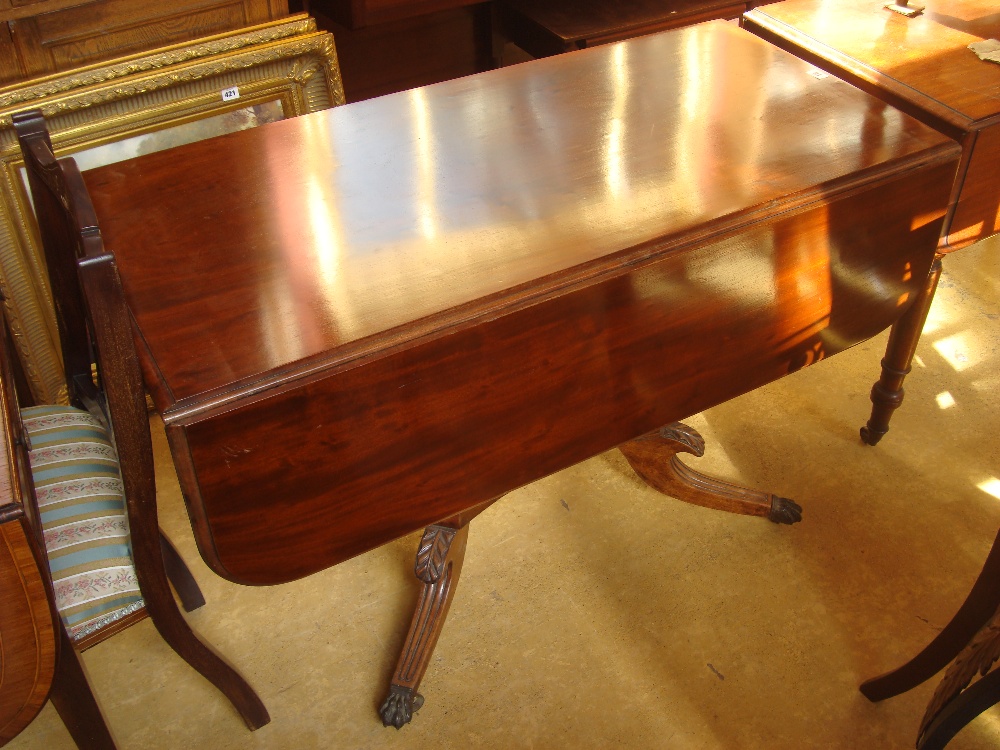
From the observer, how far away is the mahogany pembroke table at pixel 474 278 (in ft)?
3.83

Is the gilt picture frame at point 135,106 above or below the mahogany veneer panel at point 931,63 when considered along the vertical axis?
below

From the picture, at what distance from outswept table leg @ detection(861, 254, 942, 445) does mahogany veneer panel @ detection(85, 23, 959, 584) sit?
0.94 ft

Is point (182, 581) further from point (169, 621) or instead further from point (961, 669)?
point (961, 669)

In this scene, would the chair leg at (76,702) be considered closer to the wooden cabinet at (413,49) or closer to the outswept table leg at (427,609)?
the outswept table leg at (427,609)

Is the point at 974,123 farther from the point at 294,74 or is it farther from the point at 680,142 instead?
the point at 294,74

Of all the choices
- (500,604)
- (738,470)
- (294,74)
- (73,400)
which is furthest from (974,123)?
(73,400)

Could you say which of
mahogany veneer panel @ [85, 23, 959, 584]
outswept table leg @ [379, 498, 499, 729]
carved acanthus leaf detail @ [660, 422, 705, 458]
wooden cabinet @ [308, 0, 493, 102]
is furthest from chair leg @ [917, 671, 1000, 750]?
wooden cabinet @ [308, 0, 493, 102]

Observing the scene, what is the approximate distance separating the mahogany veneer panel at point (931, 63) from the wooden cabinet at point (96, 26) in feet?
3.72

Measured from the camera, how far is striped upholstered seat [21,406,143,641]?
1261mm

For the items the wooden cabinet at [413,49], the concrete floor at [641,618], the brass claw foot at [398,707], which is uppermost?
the wooden cabinet at [413,49]

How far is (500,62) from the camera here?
9.77ft

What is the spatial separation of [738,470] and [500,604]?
63 cm

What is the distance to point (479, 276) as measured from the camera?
1.26 metres

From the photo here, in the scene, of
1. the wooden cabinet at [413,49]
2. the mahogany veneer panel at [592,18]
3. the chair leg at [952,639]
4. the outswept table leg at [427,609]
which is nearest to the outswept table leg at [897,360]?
the chair leg at [952,639]
